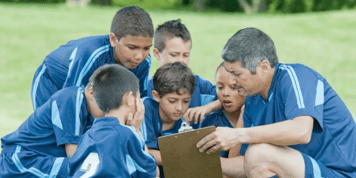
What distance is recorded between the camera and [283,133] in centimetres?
323

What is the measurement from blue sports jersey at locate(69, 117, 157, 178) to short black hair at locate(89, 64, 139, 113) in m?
0.17

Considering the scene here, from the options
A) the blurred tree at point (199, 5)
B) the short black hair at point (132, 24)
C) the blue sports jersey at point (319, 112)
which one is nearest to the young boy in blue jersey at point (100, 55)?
the short black hair at point (132, 24)

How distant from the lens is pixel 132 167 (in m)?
3.14

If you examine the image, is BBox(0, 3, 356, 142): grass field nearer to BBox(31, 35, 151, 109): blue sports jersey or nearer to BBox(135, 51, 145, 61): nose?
BBox(31, 35, 151, 109): blue sports jersey

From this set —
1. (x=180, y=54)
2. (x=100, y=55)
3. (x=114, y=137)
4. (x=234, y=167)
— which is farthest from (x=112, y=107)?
(x=180, y=54)

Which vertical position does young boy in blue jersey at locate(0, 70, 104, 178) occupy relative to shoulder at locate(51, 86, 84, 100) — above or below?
below

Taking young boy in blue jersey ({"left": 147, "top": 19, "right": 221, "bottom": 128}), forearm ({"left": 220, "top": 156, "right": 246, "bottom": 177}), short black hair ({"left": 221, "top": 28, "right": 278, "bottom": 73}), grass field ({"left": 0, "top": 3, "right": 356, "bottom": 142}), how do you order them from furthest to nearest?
grass field ({"left": 0, "top": 3, "right": 356, "bottom": 142})
young boy in blue jersey ({"left": 147, "top": 19, "right": 221, "bottom": 128})
forearm ({"left": 220, "top": 156, "right": 246, "bottom": 177})
short black hair ({"left": 221, "top": 28, "right": 278, "bottom": 73})

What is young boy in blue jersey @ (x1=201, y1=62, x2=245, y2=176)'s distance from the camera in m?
4.19

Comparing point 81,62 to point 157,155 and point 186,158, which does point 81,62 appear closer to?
point 157,155

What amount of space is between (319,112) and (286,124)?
0.25 meters

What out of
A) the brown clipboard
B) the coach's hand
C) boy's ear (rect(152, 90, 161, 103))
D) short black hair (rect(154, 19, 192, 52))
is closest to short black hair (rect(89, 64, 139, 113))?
the brown clipboard

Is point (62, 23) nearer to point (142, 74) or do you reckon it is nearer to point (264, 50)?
point (142, 74)

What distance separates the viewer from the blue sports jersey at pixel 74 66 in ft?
13.8

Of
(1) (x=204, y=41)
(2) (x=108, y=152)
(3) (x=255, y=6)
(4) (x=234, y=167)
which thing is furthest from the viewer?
(3) (x=255, y=6)
